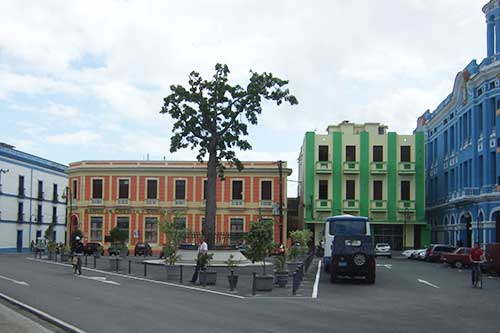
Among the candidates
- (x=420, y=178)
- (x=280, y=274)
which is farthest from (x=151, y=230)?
(x=280, y=274)

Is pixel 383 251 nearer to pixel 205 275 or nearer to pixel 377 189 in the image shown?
pixel 377 189

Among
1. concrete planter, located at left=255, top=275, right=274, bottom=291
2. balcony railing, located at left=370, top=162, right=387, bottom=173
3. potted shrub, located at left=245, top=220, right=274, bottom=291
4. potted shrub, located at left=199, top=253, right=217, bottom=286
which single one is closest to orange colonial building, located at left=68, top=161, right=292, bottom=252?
balcony railing, located at left=370, top=162, right=387, bottom=173

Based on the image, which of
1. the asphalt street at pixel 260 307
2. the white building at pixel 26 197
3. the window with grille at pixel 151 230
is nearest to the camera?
the asphalt street at pixel 260 307

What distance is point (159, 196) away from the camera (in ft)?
224

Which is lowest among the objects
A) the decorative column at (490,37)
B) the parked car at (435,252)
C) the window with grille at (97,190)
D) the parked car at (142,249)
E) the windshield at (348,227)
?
the parked car at (142,249)

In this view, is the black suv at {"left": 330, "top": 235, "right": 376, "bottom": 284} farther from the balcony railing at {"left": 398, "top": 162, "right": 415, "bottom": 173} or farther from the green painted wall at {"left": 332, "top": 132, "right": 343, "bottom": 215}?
the balcony railing at {"left": 398, "top": 162, "right": 415, "bottom": 173}

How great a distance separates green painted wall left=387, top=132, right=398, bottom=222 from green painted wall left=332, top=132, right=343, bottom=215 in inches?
186

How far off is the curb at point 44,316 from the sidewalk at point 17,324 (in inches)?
13.0

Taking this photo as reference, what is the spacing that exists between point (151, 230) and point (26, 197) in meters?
18.3

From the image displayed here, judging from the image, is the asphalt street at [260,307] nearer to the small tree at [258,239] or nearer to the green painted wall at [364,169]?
the small tree at [258,239]

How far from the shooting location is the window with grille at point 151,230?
68.1 meters

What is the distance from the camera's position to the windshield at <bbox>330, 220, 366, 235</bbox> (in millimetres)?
32656

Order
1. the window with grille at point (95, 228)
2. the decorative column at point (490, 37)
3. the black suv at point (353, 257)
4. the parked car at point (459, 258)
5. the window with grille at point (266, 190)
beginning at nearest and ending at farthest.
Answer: the black suv at point (353, 257), the parked car at point (459, 258), the decorative column at point (490, 37), the window with grille at point (266, 190), the window with grille at point (95, 228)

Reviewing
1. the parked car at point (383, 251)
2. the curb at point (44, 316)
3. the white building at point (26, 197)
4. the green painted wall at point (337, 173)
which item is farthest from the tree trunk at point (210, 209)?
the white building at point (26, 197)
